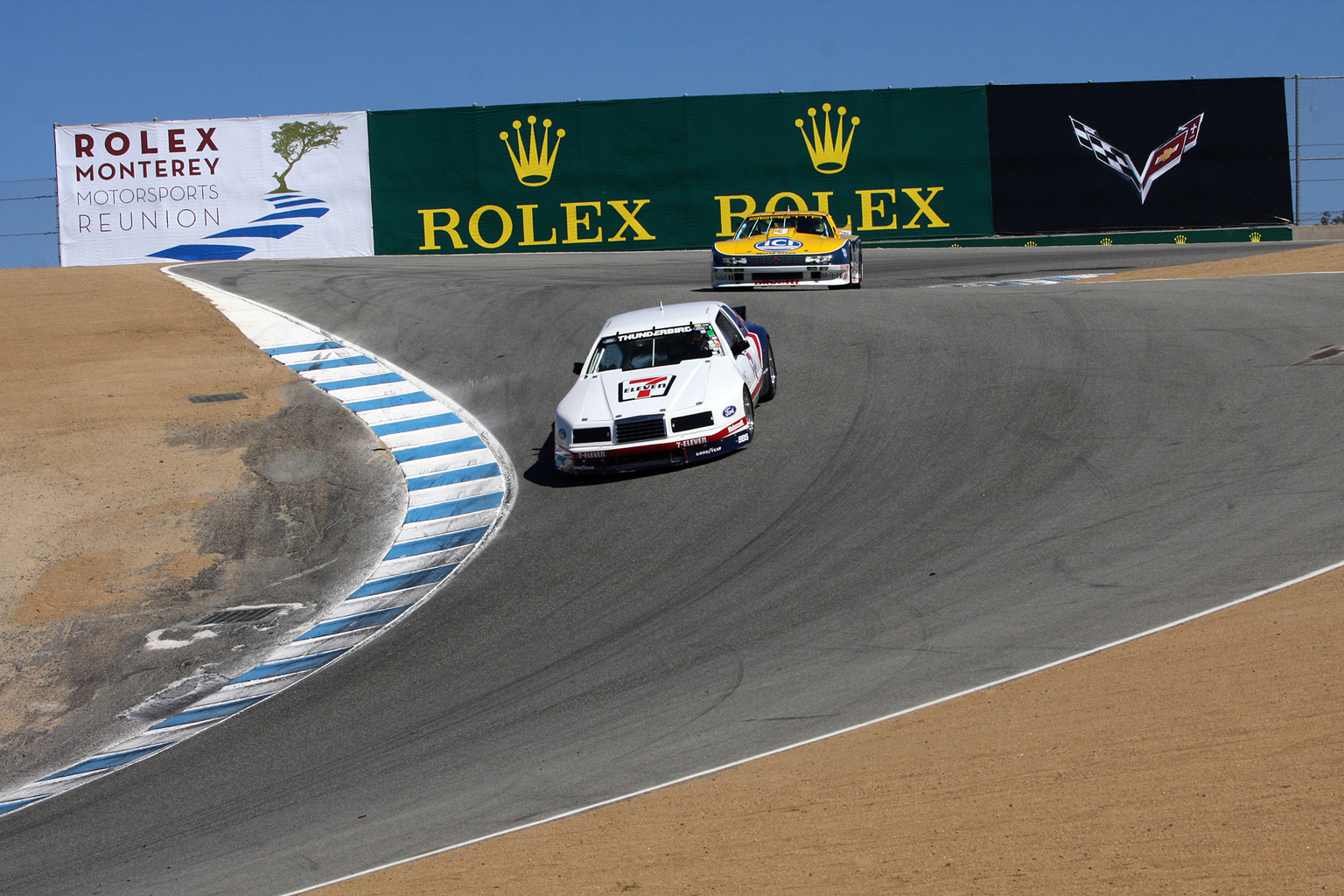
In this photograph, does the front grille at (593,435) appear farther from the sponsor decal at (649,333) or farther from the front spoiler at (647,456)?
the sponsor decal at (649,333)

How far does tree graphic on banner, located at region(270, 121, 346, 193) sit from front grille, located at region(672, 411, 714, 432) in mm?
20411

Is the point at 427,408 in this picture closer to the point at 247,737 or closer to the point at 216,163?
the point at 247,737

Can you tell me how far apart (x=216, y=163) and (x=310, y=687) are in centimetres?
2370

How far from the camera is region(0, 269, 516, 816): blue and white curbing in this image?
28.4ft

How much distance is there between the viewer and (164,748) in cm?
827

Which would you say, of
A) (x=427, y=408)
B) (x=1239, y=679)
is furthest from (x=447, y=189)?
(x=1239, y=679)

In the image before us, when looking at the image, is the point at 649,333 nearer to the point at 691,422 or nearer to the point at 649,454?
the point at 691,422

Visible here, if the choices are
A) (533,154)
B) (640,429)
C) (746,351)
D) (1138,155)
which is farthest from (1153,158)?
(640,429)

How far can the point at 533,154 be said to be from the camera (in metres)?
29.3

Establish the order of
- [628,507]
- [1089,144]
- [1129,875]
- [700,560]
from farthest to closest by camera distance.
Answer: [1089,144]
[628,507]
[700,560]
[1129,875]

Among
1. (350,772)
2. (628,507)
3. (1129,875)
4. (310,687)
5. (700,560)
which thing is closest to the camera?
(1129,875)

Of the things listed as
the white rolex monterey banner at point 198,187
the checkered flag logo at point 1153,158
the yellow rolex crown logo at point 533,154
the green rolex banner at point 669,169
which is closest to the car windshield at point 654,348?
the green rolex banner at point 669,169

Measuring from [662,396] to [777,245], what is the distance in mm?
7616

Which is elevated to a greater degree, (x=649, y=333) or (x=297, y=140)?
(x=297, y=140)
